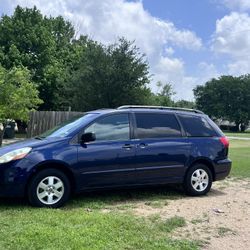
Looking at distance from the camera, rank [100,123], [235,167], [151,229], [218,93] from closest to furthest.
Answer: [151,229] < [100,123] < [235,167] < [218,93]

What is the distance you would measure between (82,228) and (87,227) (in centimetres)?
10

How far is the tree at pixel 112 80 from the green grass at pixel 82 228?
72.2 ft

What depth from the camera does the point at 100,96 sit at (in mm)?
29703

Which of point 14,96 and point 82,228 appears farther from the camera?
point 14,96

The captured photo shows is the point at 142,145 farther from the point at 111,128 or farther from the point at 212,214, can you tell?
the point at 212,214

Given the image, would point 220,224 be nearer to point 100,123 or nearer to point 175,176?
point 175,176

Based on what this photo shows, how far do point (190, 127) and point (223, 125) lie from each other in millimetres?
80301

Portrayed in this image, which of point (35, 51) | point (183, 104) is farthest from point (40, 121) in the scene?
point (183, 104)

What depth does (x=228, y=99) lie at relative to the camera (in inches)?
3275

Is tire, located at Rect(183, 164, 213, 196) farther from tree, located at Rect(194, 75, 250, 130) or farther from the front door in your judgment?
tree, located at Rect(194, 75, 250, 130)

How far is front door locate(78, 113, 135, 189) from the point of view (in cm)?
772

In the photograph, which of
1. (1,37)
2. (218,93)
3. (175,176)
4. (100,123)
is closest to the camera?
(100,123)

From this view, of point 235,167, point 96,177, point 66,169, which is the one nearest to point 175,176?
point 96,177

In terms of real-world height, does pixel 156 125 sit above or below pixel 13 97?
below
